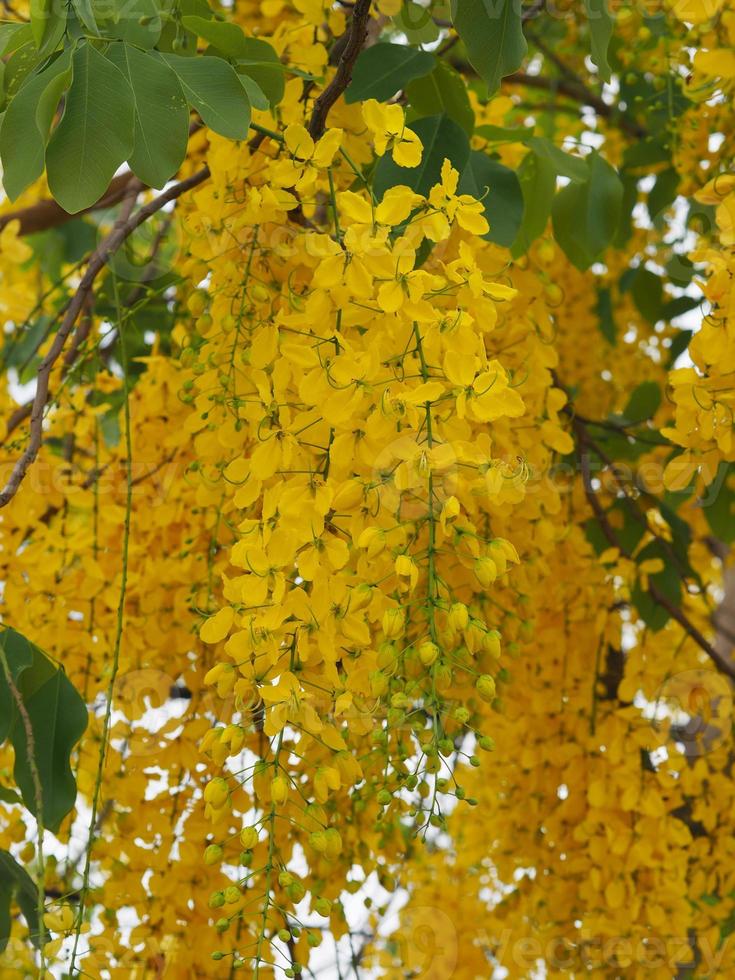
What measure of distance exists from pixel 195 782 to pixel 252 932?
16cm

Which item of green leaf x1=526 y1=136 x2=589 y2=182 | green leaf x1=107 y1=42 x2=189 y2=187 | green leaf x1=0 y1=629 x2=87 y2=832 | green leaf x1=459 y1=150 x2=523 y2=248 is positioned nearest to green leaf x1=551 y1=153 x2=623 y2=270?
green leaf x1=526 y1=136 x2=589 y2=182

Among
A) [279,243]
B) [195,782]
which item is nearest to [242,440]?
[279,243]

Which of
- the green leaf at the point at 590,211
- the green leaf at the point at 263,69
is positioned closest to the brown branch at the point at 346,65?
the green leaf at the point at 263,69

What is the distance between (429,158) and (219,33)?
0.68 feet

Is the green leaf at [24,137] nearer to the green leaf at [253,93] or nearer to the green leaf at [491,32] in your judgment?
the green leaf at [253,93]

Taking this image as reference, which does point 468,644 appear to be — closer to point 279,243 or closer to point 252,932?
point 279,243

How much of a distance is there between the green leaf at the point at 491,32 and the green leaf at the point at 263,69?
0.17m

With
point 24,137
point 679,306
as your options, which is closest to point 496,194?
point 24,137

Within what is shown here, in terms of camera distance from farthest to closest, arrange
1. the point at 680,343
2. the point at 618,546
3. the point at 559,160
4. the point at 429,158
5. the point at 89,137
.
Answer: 1. the point at 680,343
2. the point at 618,546
3. the point at 559,160
4. the point at 429,158
5. the point at 89,137

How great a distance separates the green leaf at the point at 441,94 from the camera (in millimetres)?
1019

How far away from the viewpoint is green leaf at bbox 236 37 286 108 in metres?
0.88

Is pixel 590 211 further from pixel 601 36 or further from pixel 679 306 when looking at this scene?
pixel 679 306

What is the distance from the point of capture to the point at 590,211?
1.20 m

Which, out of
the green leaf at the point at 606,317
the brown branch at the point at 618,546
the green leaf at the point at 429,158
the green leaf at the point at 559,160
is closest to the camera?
the green leaf at the point at 429,158
